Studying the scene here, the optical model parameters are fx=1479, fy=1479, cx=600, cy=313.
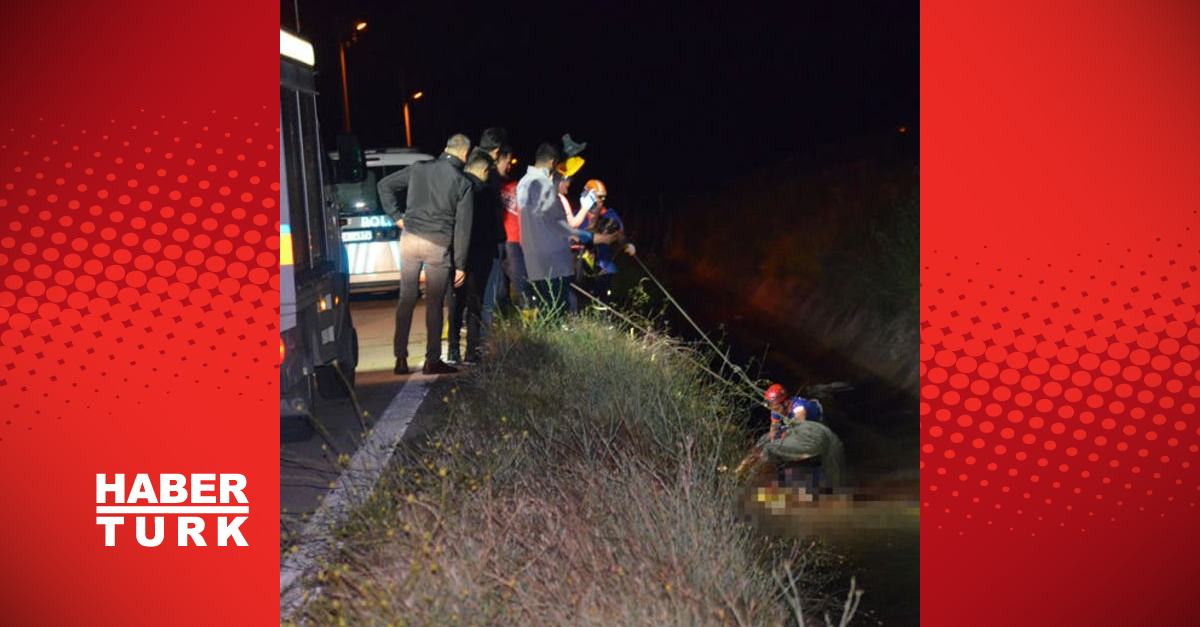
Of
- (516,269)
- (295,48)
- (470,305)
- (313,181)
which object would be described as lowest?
(470,305)

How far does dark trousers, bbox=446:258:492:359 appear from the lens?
1230 centimetres

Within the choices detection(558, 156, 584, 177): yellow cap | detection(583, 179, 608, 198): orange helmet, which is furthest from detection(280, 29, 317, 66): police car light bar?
detection(583, 179, 608, 198): orange helmet

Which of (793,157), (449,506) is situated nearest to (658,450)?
(449,506)

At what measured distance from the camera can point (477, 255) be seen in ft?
41.3

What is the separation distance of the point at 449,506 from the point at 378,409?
4.97 meters

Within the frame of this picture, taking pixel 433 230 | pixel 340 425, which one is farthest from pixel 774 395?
pixel 433 230

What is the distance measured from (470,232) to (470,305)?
1.15m

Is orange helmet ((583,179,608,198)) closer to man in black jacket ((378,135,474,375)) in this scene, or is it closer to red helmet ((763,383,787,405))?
man in black jacket ((378,135,474,375))

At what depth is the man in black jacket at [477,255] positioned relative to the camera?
1212cm

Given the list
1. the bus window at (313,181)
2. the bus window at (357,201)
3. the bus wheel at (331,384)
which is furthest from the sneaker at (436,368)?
the bus window at (357,201)

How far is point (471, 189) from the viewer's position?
11.8 metres

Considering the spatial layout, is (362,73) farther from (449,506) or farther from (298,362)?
(449,506)

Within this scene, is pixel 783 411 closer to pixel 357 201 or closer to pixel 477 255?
pixel 477 255

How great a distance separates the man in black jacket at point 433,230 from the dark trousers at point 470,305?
0.17 m
